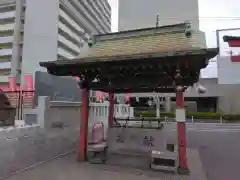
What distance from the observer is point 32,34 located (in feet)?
167

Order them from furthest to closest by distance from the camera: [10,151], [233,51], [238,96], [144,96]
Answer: [144,96]
[238,96]
[233,51]
[10,151]

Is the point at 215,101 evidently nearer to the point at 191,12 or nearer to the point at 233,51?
the point at 191,12

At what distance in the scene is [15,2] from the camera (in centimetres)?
5466

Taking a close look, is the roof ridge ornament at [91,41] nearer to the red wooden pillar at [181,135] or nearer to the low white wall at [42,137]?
the low white wall at [42,137]

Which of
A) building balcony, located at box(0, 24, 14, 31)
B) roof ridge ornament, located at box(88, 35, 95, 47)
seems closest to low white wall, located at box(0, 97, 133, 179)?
roof ridge ornament, located at box(88, 35, 95, 47)

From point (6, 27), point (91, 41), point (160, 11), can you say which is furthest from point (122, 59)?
point (6, 27)

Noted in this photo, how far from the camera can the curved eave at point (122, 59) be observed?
5645mm

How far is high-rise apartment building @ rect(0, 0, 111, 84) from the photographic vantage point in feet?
163

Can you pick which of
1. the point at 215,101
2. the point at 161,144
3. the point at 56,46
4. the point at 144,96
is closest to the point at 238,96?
the point at 215,101

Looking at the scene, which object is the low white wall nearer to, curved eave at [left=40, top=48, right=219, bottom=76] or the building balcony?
curved eave at [left=40, top=48, right=219, bottom=76]

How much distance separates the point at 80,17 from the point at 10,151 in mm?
67270

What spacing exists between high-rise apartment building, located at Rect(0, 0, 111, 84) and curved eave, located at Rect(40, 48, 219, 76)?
42.7 meters

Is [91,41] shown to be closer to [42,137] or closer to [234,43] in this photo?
[42,137]

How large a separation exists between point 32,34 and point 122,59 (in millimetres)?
50365
